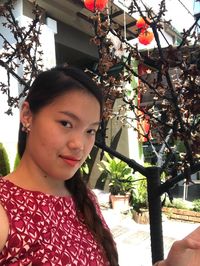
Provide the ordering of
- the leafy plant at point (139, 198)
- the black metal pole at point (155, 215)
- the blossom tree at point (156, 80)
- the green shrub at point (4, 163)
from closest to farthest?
the blossom tree at point (156, 80) < the black metal pole at point (155, 215) < the green shrub at point (4, 163) < the leafy plant at point (139, 198)

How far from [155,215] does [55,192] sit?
527 mm

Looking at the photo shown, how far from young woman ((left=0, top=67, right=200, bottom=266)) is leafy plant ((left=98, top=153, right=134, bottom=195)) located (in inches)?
244

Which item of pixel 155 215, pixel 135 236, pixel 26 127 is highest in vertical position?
pixel 26 127

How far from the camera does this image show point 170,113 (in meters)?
1.45

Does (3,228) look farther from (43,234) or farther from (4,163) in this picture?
(4,163)

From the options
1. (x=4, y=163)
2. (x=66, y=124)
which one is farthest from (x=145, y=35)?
(x=4, y=163)

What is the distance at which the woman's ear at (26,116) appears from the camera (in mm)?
1154

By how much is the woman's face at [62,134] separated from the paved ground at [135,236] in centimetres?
405

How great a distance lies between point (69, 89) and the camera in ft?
3.75

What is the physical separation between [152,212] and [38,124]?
0.70 meters

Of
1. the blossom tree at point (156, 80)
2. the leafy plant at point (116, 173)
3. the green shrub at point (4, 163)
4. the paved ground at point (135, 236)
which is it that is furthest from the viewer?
the leafy plant at point (116, 173)

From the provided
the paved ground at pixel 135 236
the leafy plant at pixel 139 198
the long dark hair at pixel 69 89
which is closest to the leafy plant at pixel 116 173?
the leafy plant at pixel 139 198

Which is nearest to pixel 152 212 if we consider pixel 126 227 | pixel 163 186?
pixel 163 186

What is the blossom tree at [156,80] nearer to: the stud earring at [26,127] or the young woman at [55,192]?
the young woman at [55,192]
